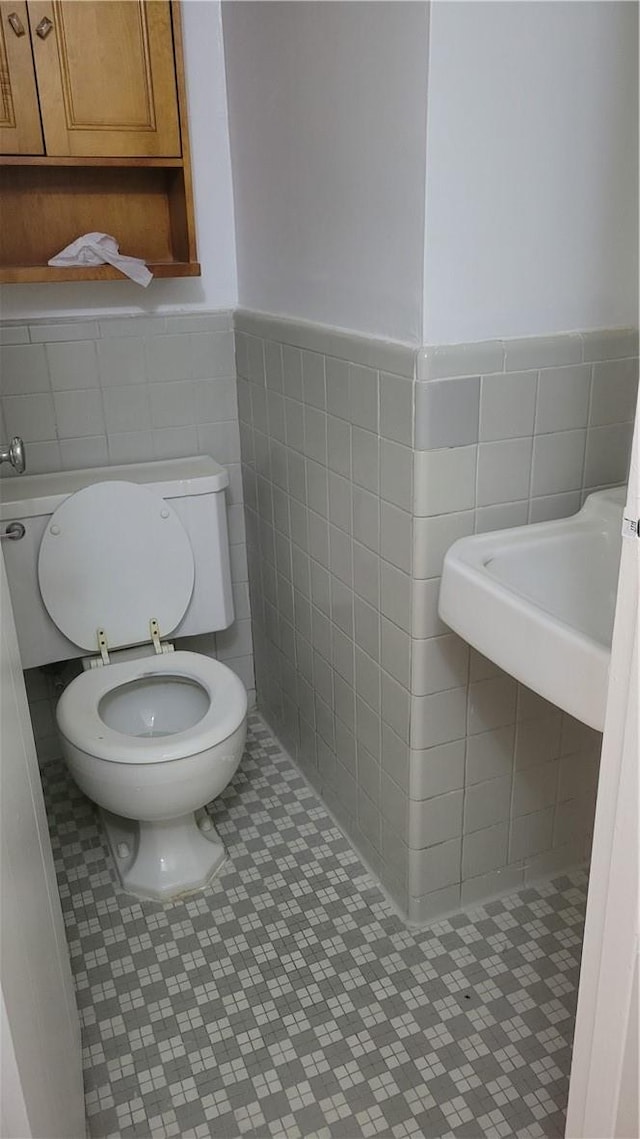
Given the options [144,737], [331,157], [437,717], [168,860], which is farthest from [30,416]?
[437,717]

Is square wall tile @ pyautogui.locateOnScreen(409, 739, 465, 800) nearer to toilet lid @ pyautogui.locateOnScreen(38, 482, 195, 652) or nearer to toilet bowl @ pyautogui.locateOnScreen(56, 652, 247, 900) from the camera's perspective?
toilet bowl @ pyautogui.locateOnScreen(56, 652, 247, 900)

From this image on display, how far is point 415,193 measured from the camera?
4.05 ft

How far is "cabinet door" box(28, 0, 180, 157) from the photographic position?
1.60m

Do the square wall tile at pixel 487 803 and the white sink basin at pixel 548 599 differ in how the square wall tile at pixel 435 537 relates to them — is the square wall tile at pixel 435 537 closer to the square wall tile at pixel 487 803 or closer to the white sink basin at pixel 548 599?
the white sink basin at pixel 548 599

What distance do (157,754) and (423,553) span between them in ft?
2.02

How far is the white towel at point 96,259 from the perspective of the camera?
173 cm

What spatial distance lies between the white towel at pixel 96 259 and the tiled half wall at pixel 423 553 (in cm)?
28

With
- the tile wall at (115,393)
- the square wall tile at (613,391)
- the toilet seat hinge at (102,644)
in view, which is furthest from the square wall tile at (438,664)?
the tile wall at (115,393)

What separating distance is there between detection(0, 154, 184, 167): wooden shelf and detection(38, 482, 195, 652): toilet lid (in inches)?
24.9

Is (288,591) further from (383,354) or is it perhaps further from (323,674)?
(383,354)

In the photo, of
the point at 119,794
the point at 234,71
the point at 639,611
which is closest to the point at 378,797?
the point at 119,794

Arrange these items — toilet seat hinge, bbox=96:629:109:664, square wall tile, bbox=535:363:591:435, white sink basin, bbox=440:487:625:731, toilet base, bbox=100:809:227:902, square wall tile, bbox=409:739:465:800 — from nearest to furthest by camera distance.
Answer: white sink basin, bbox=440:487:625:731 < square wall tile, bbox=535:363:591:435 < square wall tile, bbox=409:739:465:800 < toilet base, bbox=100:809:227:902 < toilet seat hinge, bbox=96:629:109:664

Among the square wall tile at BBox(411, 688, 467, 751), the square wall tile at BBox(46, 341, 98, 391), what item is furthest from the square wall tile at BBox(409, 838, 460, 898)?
the square wall tile at BBox(46, 341, 98, 391)

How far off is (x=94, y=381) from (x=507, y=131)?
108 centimetres
